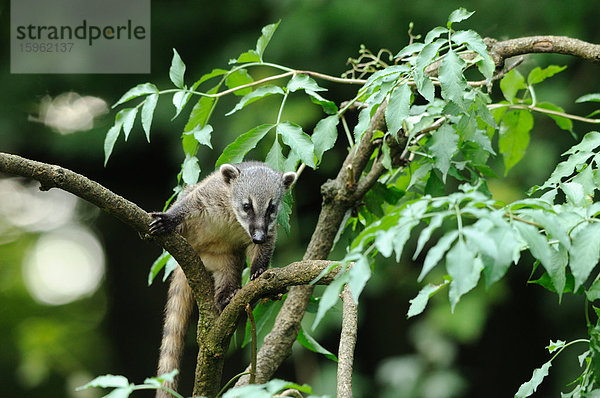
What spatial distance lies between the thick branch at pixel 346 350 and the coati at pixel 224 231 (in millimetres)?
995

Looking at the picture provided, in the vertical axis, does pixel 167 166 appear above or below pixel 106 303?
above

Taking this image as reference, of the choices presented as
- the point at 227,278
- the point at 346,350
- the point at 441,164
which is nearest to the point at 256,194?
the point at 227,278

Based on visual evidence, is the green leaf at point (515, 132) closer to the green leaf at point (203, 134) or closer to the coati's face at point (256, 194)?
the coati's face at point (256, 194)

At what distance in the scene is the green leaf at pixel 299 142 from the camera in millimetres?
2750

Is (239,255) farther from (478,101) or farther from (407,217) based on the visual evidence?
(407,217)

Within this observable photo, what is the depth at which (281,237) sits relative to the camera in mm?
5613

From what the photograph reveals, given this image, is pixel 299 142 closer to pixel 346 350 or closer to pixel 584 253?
pixel 346 350

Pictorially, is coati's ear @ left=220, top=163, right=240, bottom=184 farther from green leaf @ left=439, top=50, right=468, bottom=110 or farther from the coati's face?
green leaf @ left=439, top=50, right=468, bottom=110

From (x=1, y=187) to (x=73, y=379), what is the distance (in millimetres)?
2428

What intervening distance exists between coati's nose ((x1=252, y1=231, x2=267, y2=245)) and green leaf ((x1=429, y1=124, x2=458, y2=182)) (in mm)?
1004

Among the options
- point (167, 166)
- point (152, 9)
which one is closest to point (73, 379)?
point (167, 166)

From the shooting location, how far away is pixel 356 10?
18.2 feet

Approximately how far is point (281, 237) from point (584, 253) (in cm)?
395

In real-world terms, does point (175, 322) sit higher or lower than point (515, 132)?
lower
